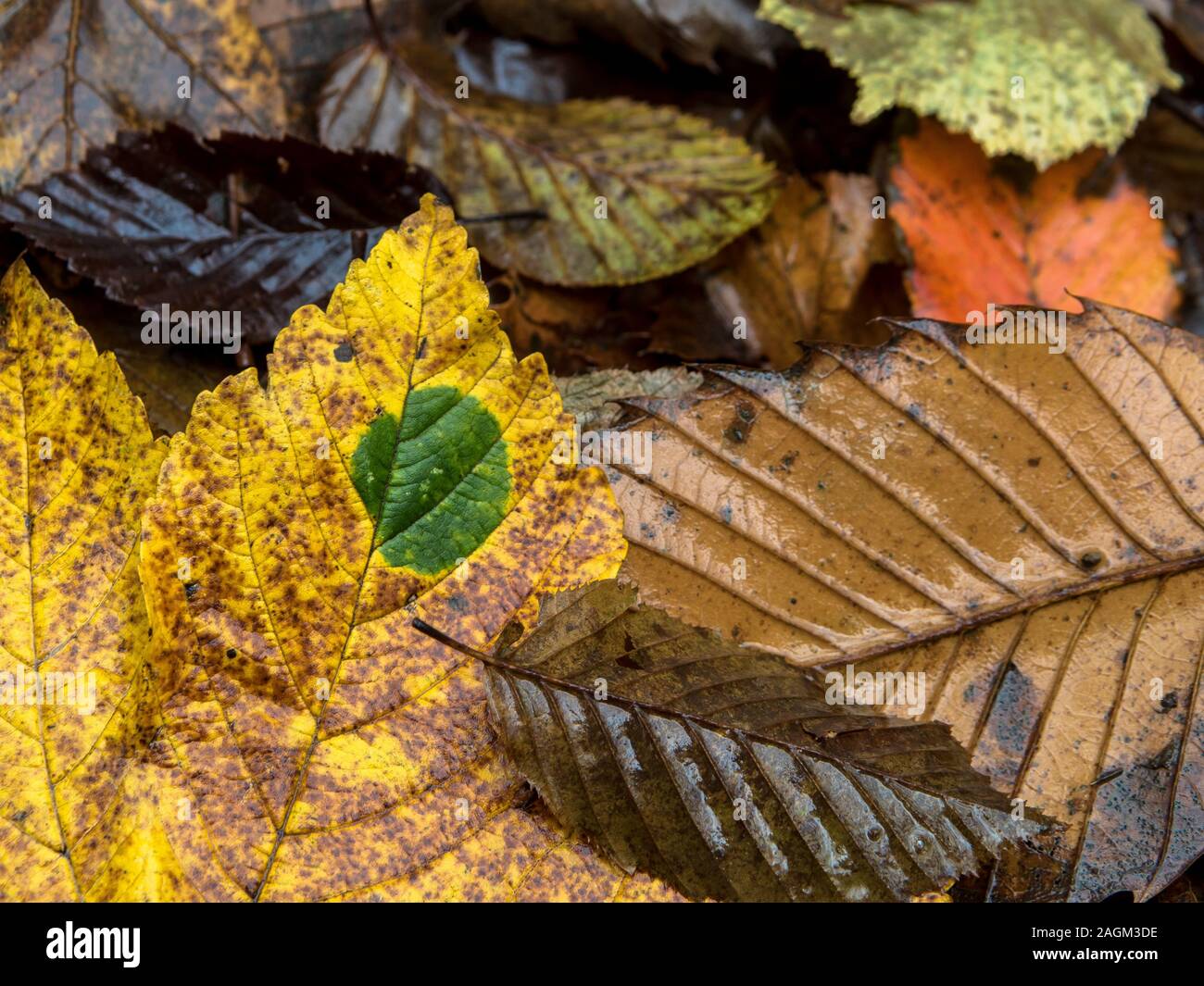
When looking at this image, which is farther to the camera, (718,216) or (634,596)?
(718,216)

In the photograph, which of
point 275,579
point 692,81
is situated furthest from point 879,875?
point 692,81

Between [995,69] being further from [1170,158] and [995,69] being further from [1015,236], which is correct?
[1170,158]

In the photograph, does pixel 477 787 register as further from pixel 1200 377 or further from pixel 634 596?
pixel 1200 377

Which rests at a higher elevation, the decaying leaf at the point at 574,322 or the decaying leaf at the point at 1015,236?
the decaying leaf at the point at 1015,236

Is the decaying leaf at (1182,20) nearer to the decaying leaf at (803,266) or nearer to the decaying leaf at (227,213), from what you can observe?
the decaying leaf at (803,266)

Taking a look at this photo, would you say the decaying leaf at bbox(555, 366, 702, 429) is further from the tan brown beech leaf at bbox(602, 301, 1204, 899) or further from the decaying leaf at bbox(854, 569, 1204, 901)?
the decaying leaf at bbox(854, 569, 1204, 901)

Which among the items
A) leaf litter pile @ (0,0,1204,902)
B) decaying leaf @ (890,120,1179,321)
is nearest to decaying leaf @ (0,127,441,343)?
leaf litter pile @ (0,0,1204,902)

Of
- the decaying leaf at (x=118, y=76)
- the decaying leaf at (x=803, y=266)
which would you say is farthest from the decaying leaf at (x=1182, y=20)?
the decaying leaf at (x=118, y=76)
